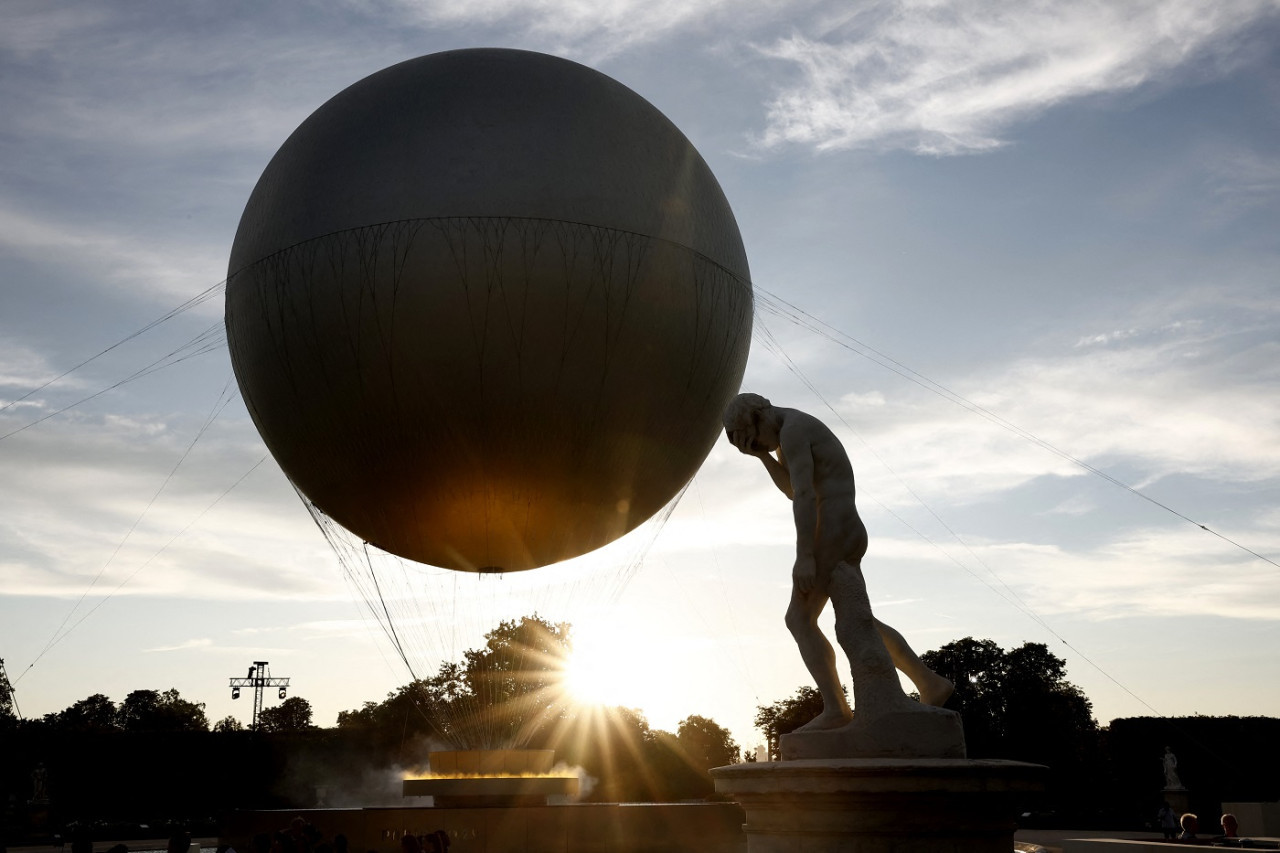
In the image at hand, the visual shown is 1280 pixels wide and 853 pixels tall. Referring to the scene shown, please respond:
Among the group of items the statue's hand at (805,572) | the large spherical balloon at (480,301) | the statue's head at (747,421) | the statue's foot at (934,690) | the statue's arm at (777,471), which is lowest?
the statue's foot at (934,690)

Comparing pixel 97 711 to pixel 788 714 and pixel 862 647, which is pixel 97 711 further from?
pixel 862 647

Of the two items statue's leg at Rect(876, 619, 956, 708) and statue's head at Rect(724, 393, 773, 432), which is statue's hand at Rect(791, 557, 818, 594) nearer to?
statue's leg at Rect(876, 619, 956, 708)

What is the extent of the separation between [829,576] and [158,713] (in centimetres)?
10674

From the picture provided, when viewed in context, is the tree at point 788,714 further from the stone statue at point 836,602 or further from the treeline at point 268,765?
the stone statue at point 836,602

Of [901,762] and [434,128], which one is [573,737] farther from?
[901,762]

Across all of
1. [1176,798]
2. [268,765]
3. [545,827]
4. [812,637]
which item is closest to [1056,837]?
[1176,798]

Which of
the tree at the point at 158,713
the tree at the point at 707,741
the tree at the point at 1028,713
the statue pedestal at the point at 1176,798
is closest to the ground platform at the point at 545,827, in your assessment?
the statue pedestal at the point at 1176,798

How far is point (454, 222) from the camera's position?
47.2 feet

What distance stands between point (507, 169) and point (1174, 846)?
11770 mm

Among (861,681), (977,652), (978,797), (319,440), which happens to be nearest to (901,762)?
(978,797)

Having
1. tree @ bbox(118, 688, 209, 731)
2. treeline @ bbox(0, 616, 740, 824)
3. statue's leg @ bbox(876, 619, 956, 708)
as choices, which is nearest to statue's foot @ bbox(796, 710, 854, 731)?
statue's leg @ bbox(876, 619, 956, 708)

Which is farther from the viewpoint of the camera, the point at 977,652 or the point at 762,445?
the point at 977,652

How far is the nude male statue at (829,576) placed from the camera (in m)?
7.50

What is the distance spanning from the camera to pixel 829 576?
7.69 metres
